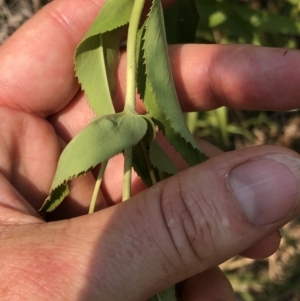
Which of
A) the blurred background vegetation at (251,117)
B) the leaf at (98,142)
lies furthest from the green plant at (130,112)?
the blurred background vegetation at (251,117)

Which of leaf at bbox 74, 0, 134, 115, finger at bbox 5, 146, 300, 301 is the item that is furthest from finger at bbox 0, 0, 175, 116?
finger at bbox 5, 146, 300, 301

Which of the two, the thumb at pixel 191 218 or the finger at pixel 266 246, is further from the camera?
the finger at pixel 266 246

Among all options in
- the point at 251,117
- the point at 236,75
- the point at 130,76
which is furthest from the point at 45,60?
the point at 251,117

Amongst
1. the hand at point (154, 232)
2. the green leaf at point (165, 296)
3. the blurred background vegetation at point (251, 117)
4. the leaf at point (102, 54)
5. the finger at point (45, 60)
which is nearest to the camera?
the hand at point (154, 232)

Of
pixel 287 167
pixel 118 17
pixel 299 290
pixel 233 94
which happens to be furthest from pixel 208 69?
pixel 299 290

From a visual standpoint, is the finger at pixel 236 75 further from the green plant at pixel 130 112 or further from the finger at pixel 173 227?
the finger at pixel 173 227

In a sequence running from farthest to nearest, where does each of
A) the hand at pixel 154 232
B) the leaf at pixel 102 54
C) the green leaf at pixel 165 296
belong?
the leaf at pixel 102 54, the green leaf at pixel 165 296, the hand at pixel 154 232

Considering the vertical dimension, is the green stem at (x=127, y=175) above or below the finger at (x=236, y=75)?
above

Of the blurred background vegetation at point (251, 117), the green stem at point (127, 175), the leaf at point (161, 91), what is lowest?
the blurred background vegetation at point (251, 117)
